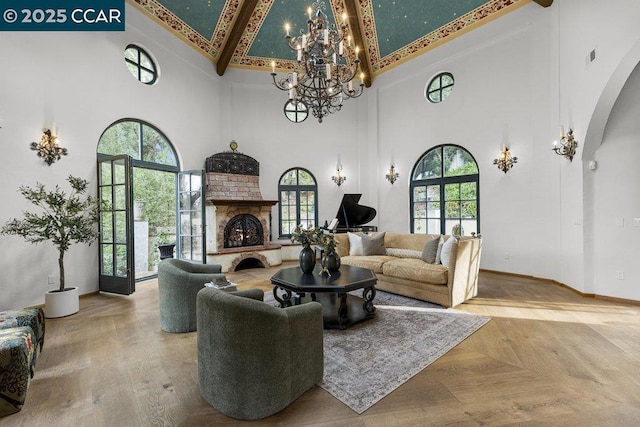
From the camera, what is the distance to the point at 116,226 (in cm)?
482

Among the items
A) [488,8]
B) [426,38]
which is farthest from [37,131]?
[488,8]

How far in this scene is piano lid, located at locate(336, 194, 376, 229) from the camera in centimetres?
676

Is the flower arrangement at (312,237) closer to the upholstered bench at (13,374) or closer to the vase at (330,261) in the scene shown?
the vase at (330,261)

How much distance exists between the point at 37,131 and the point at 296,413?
5.08m

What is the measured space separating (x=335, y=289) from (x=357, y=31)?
6.81 m

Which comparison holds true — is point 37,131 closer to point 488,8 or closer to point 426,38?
point 426,38

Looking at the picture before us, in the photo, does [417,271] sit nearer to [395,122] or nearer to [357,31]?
[395,122]

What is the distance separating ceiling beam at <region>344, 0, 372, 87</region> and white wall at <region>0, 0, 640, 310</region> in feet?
1.32

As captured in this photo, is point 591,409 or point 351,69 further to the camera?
point 351,69

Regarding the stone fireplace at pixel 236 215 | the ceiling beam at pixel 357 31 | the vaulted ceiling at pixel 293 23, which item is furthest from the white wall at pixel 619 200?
the stone fireplace at pixel 236 215

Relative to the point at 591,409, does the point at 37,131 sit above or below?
above

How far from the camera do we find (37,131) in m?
4.24

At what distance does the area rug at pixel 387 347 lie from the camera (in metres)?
2.27

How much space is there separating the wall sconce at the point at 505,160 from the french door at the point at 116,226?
22.0ft
